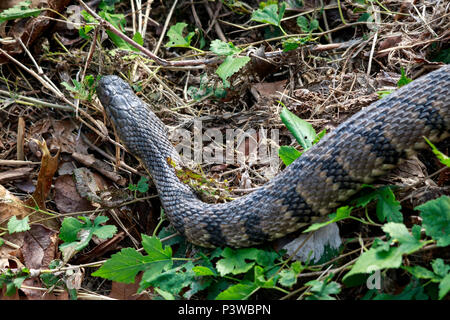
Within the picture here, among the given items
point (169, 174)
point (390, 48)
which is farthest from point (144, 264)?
point (390, 48)

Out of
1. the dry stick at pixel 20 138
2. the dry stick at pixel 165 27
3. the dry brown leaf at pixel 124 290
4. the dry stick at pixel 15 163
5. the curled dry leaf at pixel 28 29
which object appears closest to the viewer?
the dry brown leaf at pixel 124 290

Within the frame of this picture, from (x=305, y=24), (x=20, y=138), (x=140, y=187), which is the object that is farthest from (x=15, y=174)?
(x=305, y=24)

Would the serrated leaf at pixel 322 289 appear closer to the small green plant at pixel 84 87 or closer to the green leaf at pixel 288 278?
the green leaf at pixel 288 278

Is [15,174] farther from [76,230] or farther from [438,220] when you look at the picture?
[438,220]

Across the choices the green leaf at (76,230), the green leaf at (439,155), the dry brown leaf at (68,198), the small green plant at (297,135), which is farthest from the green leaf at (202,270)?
the green leaf at (439,155)

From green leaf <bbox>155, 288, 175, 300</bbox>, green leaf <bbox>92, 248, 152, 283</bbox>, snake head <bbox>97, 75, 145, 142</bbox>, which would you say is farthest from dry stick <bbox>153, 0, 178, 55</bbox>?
green leaf <bbox>155, 288, 175, 300</bbox>

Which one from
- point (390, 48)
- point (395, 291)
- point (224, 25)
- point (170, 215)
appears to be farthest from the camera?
point (224, 25)
